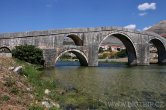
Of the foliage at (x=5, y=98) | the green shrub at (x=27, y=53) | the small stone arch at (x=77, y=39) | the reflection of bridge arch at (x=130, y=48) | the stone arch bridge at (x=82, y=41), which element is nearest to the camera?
the foliage at (x=5, y=98)

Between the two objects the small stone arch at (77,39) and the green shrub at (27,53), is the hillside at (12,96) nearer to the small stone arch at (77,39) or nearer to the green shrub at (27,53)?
the green shrub at (27,53)

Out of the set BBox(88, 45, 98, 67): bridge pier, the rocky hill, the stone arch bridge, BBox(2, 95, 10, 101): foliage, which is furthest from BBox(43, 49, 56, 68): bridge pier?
the rocky hill

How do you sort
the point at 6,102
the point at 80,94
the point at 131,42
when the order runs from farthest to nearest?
the point at 131,42
the point at 80,94
the point at 6,102

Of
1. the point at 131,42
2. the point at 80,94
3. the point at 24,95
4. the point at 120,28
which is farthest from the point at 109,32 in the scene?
the point at 24,95

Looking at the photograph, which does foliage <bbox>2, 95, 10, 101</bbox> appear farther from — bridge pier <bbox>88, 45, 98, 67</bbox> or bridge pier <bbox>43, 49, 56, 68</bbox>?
bridge pier <bbox>88, 45, 98, 67</bbox>

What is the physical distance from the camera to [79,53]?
47.8m

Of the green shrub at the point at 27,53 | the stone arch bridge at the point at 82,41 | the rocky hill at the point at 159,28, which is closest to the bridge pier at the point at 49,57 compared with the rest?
the stone arch bridge at the point at 82,41

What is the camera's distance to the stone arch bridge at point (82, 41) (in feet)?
138

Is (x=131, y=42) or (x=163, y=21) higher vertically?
(x=163, y=21)

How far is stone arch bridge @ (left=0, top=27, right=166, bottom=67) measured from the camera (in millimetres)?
42213

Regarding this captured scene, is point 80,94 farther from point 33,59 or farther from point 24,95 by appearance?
point 33,59

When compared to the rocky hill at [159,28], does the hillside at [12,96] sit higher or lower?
lower

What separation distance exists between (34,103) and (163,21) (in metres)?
190

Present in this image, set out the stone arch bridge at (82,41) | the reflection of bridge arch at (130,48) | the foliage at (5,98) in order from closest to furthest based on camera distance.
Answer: the foliage at (5,98), the stone arch bridge at (82,41), the reflection of bridge arch at (130,48)
